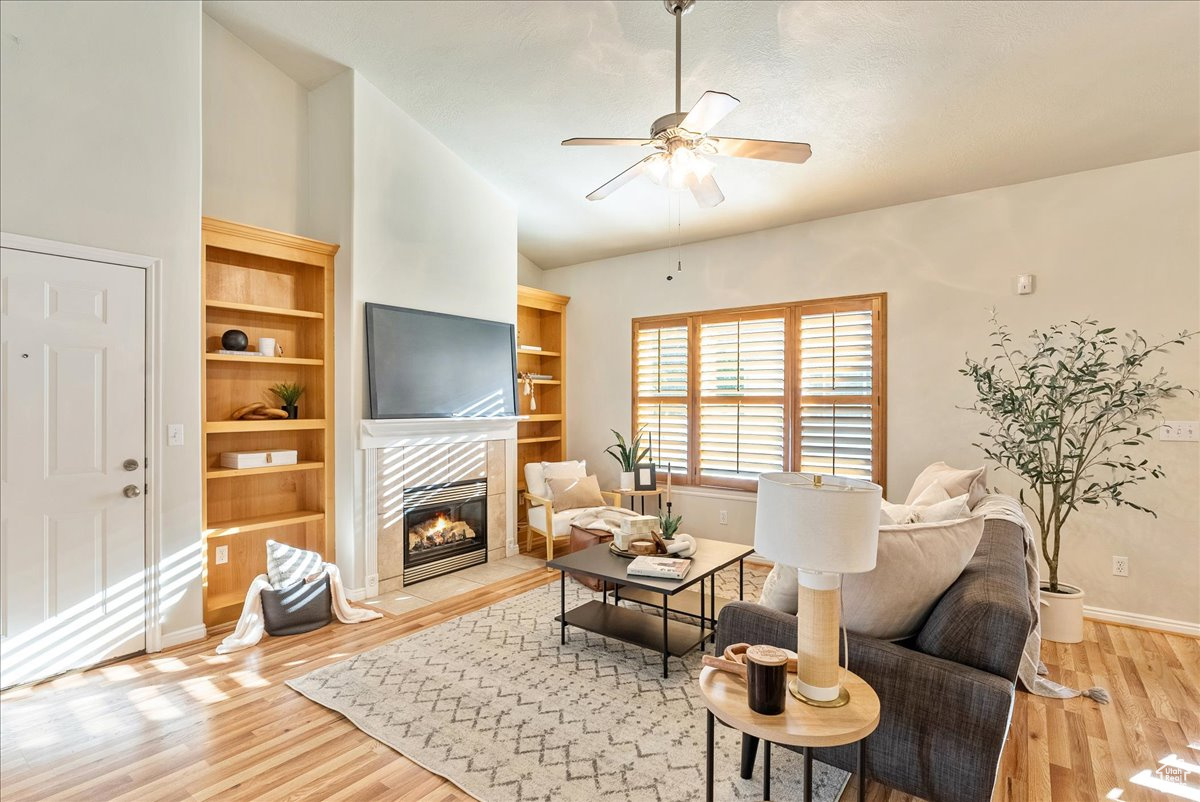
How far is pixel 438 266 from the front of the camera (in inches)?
180

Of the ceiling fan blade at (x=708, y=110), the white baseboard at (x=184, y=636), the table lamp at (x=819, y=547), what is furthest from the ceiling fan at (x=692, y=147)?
the white baseboard at (x=184, y=636)

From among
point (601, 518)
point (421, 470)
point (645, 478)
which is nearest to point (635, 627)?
point (601, 518)

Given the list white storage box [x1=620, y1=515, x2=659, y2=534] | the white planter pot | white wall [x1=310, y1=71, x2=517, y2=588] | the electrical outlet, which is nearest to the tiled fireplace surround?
white wall [x1=310, y1=71, x2=517, y2=588]

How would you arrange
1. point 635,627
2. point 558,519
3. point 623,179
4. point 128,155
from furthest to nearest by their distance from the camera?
point 558,519
point 635,627
point 128,155
point 623,179

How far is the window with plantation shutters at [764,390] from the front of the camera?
4582 millimetres

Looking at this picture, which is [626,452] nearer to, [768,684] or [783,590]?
[783,590]

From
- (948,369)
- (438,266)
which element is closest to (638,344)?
(438,266)

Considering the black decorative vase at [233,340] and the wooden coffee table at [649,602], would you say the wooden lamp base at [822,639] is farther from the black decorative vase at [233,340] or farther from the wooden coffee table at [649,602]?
the black decorative vase at [233,340]

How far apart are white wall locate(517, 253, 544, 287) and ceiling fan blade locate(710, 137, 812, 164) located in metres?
4.16

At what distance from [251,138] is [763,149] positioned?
3.50 metres

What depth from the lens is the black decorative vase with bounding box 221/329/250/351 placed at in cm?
363

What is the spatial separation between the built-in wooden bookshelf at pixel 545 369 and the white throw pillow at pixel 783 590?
410 centimetres

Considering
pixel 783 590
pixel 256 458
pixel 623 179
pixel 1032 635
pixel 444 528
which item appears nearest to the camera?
pixel 783 590

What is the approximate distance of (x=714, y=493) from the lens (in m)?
5.34
